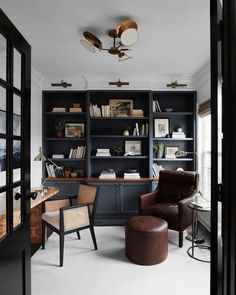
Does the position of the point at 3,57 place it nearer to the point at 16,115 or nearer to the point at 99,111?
the point at 16,115

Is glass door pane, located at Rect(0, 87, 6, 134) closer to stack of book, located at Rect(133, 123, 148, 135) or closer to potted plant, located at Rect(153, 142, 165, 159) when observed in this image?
stack of book, located at Rect(133, 123, 148, 135)

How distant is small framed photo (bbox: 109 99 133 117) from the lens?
3848mm

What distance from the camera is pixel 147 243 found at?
226cm

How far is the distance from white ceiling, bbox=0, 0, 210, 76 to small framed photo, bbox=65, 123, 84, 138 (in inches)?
39.5

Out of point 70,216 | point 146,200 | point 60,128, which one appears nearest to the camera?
point 70,216

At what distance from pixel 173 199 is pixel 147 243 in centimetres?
116

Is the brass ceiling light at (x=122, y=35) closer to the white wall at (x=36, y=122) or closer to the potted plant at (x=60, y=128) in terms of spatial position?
the white wall at (x=36, y=122)

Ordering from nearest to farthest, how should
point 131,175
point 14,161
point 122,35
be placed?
point 14,161
point 122,35
point 131,175

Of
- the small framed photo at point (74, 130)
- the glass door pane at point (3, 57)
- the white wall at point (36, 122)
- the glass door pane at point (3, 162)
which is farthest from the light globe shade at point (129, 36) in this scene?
the small framed photo at point (74, 130)

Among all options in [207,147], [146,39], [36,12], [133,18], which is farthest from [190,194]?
[36,12]

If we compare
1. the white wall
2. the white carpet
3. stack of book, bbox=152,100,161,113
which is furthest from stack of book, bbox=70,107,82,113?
the white carpet

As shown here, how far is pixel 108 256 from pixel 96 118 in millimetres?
2193

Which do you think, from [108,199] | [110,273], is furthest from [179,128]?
[110,273]

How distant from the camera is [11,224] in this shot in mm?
1224
